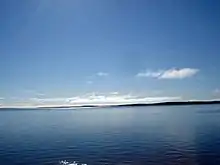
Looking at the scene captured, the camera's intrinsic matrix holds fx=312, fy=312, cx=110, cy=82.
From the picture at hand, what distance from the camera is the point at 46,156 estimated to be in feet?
161

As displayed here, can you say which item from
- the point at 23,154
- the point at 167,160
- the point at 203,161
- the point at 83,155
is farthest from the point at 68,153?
the point at 203,161

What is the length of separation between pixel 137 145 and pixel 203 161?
17.6 m

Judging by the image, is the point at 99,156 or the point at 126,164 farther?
the point at 99,156

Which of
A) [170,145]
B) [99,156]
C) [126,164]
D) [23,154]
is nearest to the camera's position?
[126,164]

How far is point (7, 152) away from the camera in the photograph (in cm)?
5378

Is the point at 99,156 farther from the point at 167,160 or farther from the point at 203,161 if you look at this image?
the point at 203,161

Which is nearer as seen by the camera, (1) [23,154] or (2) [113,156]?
(2) [113,156]

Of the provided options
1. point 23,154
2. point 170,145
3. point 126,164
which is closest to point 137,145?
point 170,145

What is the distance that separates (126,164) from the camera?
1651 inches

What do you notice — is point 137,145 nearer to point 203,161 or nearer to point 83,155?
point 83,155

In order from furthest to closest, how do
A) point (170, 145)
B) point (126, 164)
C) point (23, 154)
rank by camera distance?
point (170, 145)
point (23, 154)
point (126, 164)

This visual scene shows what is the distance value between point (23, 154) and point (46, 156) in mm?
4860

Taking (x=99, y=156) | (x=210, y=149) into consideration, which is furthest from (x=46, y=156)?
(x=210, y=149)

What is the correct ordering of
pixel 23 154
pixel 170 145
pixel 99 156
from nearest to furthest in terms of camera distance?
pixel 99 156 → pixel 23 154 → pixel 170 145
